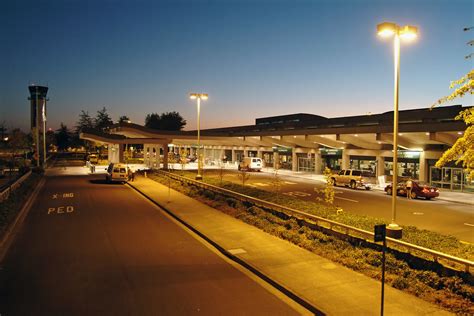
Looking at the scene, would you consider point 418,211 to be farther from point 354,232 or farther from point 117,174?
point 117,174

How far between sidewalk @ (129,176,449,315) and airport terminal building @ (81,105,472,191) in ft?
72.0

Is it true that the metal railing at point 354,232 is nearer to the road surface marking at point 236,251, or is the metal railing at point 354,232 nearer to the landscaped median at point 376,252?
the landscaped median at point 376,252

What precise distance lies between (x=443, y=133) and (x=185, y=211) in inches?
932

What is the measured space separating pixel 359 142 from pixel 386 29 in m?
31.7

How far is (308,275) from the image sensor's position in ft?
32.2

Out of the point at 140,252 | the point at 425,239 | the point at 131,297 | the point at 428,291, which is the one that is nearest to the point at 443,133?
the point at 425,239

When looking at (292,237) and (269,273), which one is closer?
(269,273)

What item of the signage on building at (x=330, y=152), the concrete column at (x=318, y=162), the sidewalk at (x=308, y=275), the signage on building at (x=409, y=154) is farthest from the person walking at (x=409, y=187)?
the concrete column at (x=318, y=162)

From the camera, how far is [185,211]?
1972 cm

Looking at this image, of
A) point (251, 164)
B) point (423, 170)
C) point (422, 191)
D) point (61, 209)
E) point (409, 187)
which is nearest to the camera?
point (61, 209)

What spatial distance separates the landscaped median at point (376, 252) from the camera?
27.0 feet

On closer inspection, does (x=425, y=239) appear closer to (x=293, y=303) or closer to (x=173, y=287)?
(x=293, y=303)

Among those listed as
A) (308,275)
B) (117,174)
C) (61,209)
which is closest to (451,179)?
(308,275)

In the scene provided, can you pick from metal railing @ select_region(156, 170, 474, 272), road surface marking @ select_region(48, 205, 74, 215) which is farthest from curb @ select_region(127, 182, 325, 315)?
road surface marking @ select_region(48, 205, 74, 215)
